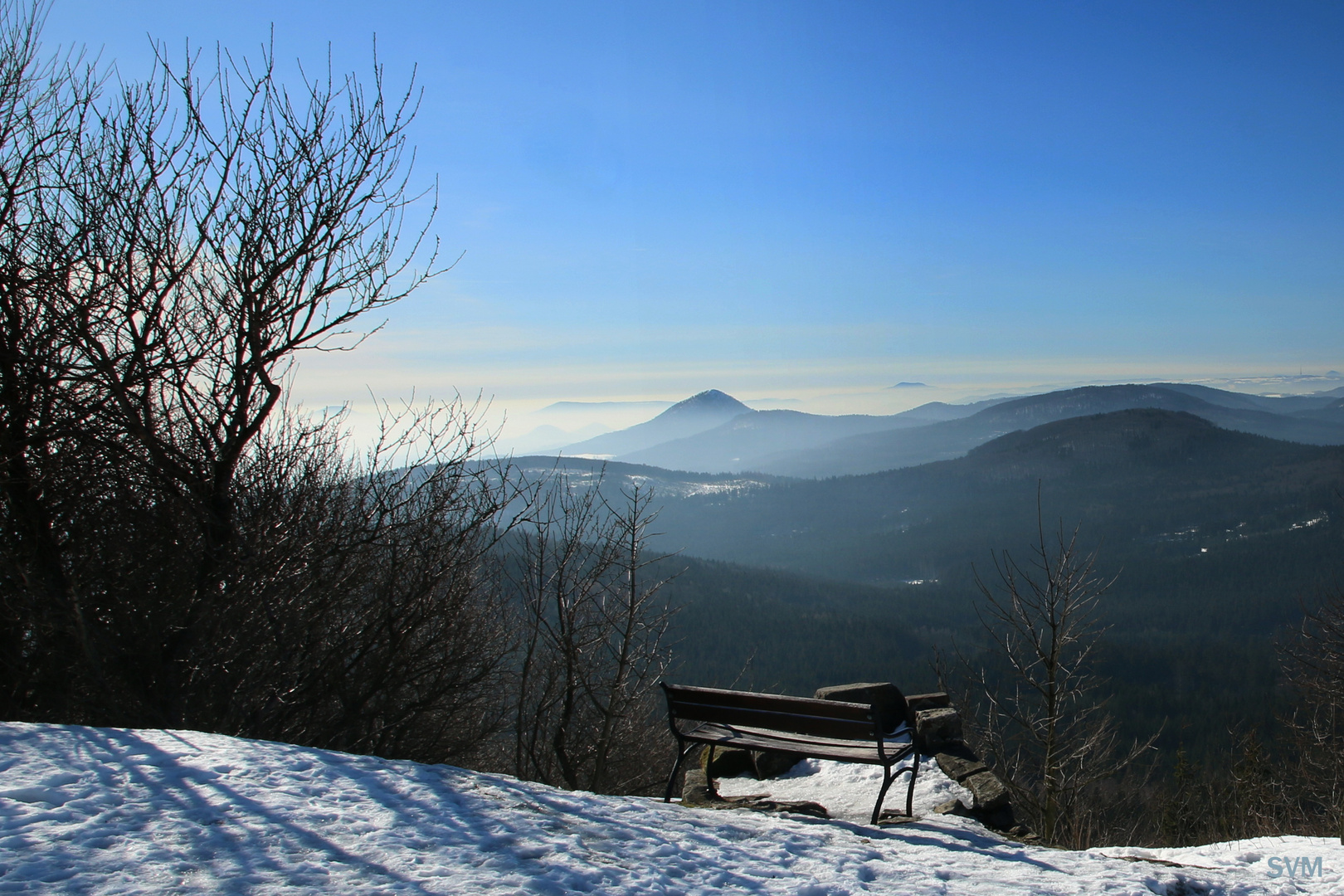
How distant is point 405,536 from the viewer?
7.88m

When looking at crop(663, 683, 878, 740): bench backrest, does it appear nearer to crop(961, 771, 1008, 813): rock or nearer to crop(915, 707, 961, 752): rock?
crop(961, 771, 1008, 813): rock

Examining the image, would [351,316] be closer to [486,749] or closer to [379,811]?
[379,811]

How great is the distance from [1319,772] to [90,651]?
28.8m

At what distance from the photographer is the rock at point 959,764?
7.11m

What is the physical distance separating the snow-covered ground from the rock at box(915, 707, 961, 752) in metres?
3.00

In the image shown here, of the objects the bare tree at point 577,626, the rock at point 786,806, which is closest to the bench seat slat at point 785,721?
the rock at point 786,806

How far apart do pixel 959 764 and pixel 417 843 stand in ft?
19.5

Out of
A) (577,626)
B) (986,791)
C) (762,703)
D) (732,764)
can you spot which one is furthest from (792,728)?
(577,626)

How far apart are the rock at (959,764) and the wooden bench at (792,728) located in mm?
1315

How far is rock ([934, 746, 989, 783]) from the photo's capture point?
7105 mm

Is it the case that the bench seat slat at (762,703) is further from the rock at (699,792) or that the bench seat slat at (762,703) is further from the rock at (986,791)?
the rock at (986,791)

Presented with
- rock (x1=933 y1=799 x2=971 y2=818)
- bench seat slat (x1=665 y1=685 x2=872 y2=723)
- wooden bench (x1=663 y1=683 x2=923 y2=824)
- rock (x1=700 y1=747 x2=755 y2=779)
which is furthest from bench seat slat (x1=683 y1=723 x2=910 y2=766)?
rock (x1=700 y1=747 x2=755 y2=779)

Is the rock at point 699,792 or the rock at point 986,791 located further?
the rock at point 699,792

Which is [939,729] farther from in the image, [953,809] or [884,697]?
[953,809]
